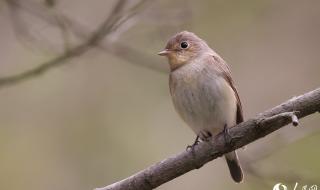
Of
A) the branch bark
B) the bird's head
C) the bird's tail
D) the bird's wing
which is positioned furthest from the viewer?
the bird's tail

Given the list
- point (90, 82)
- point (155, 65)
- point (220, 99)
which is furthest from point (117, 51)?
point (90, 82)

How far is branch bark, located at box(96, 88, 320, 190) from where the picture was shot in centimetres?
477

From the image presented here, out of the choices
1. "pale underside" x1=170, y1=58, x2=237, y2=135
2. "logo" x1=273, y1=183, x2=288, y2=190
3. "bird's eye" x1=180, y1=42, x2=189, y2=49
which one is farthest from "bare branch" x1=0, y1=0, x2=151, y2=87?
"logo" x1=273, y1=183, x2=288, y2=190

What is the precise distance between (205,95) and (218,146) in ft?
2.92

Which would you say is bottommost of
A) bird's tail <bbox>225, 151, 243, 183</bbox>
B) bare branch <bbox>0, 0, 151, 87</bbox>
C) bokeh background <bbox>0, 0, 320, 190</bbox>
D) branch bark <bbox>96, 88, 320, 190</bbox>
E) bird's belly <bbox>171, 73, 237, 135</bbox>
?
branch bark <bbox>96, 88, 320, 190</bbox>

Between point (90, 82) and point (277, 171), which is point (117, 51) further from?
point (90, 82)

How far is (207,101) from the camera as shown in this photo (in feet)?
19.6

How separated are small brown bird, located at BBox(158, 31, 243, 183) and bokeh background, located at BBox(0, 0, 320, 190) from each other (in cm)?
156

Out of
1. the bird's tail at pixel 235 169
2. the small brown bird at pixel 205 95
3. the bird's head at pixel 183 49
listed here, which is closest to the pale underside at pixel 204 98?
the small brown bird at pixel 205 95

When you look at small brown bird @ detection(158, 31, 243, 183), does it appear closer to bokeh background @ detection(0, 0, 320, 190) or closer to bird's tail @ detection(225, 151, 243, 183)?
bird's tail @ detection(225, 151, 243, 183)

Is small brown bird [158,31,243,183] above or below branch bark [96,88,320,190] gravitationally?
above

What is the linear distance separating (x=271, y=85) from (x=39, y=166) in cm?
259

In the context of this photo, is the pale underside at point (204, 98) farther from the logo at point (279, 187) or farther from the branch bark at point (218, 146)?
the branch bark at point (218, 146)

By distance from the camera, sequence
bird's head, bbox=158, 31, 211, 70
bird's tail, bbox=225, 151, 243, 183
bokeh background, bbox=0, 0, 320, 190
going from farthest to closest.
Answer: bokeh background, bbox=0, 0, 320, 190 → bird's tail, bbox=225, 151, 243, 183 → bird's head, bbox=158, 31, 211, 70
